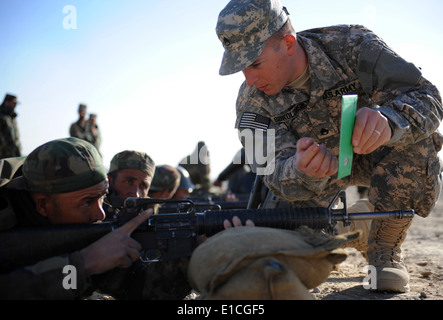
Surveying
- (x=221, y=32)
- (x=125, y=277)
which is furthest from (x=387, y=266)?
(x=221, y=32)

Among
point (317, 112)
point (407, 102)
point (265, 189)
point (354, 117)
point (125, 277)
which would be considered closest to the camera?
point (354, 117)

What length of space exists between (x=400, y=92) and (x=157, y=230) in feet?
6.62

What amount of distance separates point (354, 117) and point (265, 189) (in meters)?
2.12

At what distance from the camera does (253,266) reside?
1978mm

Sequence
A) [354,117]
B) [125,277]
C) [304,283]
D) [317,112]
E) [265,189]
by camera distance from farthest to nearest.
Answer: [265,189]
[317,112]
[125,277]
[354,117]
[304,283]

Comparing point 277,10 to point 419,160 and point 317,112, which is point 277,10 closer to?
point 317,112

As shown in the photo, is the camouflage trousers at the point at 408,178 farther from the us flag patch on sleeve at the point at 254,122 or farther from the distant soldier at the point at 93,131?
the distant soldier at the point at 93,131

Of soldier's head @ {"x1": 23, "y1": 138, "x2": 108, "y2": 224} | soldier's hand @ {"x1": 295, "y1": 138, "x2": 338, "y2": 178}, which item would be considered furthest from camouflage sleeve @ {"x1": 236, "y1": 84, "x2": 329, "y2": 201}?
soldier's head @ {"x1": 23, "y1": 138, "x2": 108, "y2": 224}

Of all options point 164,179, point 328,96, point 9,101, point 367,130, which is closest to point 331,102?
point 328,96

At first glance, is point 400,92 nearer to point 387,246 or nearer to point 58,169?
point 387,246

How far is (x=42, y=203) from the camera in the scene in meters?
2.62

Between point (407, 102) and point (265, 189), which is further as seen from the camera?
point (265, 189)

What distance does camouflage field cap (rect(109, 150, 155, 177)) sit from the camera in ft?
14.8

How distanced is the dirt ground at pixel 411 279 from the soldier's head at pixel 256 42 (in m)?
1.63
